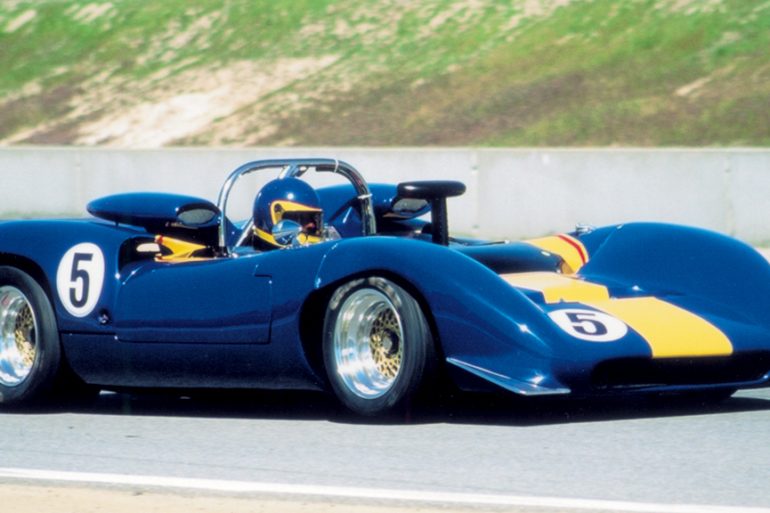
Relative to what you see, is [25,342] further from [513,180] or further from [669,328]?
[513,180]

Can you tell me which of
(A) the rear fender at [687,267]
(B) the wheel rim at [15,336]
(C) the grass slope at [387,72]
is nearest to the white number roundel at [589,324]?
(A) the rear fender at [687,267]

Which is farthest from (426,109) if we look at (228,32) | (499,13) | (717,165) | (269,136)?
(717,165)

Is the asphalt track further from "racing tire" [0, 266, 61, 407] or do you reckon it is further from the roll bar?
the roll bar

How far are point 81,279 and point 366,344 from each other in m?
1.51

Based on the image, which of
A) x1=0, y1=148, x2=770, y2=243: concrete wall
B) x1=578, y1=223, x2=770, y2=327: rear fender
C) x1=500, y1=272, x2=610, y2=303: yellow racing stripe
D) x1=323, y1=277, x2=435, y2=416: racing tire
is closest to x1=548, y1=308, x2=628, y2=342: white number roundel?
x1=500, y1=272, x2=610, y2=303: yellow racing stripe

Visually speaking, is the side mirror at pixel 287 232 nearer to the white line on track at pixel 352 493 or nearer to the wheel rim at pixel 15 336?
the wheel rim at pixel 15 336

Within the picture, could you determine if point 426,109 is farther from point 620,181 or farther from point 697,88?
point 620,181

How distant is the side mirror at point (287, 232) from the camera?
7.18 metres

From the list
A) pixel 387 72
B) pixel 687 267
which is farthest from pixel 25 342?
pixel 387 72

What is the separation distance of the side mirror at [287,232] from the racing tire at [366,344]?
861 millimetres

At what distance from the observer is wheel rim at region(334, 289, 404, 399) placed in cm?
630

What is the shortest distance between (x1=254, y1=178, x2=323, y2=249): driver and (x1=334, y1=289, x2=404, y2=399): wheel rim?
968 mm

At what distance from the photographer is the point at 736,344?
21.2ft

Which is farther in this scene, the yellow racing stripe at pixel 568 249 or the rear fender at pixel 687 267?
the yellow racing stripe at pixel 568 249
